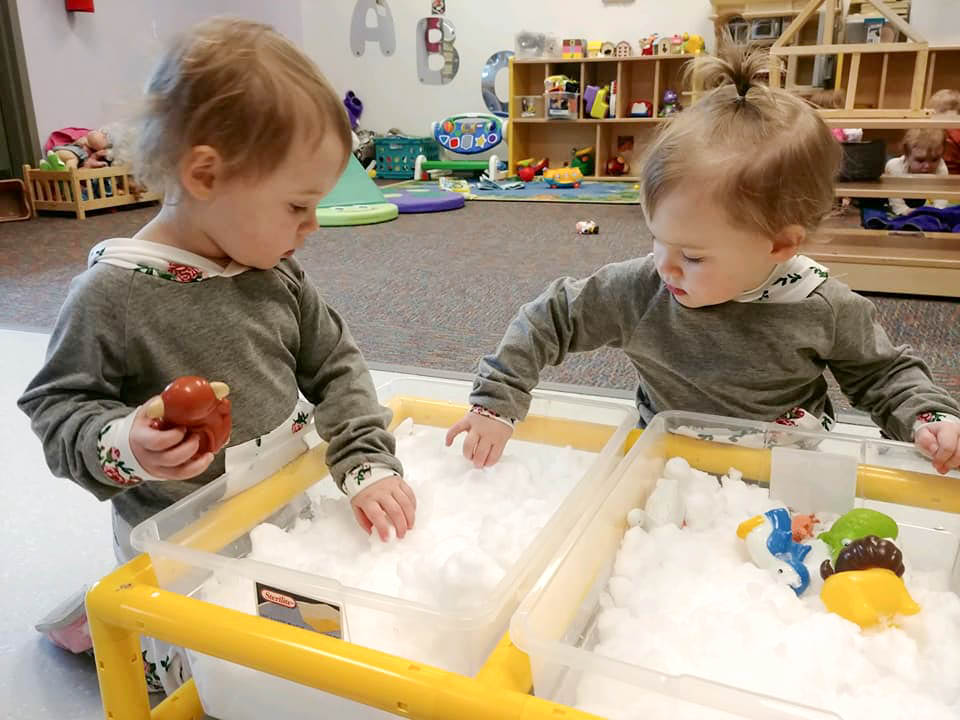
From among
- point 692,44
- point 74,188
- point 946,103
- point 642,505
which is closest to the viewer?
point 642,505

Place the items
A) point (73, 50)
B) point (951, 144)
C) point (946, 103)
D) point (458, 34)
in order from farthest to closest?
point (458, 34) → point (73, 50) → point (951, 144) → point (946, 103)

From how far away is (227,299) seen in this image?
2.29 feet

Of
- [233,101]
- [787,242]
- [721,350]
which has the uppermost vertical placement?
[233,101]

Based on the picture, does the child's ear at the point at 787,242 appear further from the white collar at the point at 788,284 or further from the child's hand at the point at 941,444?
the child's hand at the point at 941,444

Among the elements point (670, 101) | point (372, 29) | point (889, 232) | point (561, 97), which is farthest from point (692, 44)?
point (889, 232)

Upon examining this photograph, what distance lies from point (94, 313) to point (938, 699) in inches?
24.8

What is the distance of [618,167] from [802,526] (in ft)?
13.0

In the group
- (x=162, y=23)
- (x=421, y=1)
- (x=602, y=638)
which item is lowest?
(x=602, y=638)

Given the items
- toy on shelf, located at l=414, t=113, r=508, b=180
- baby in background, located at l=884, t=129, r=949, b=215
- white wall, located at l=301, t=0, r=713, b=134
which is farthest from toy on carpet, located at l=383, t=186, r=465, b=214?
baby in background, located at l=884, t=129, r=949, b=215

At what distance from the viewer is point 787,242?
75cm

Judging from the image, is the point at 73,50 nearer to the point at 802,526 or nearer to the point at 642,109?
the point at 642,109

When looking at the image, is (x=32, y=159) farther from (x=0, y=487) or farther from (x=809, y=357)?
(x=809, y=357)

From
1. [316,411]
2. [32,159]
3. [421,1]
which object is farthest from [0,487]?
[421,1]

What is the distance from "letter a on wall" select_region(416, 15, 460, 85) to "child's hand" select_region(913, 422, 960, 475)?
4.41m
